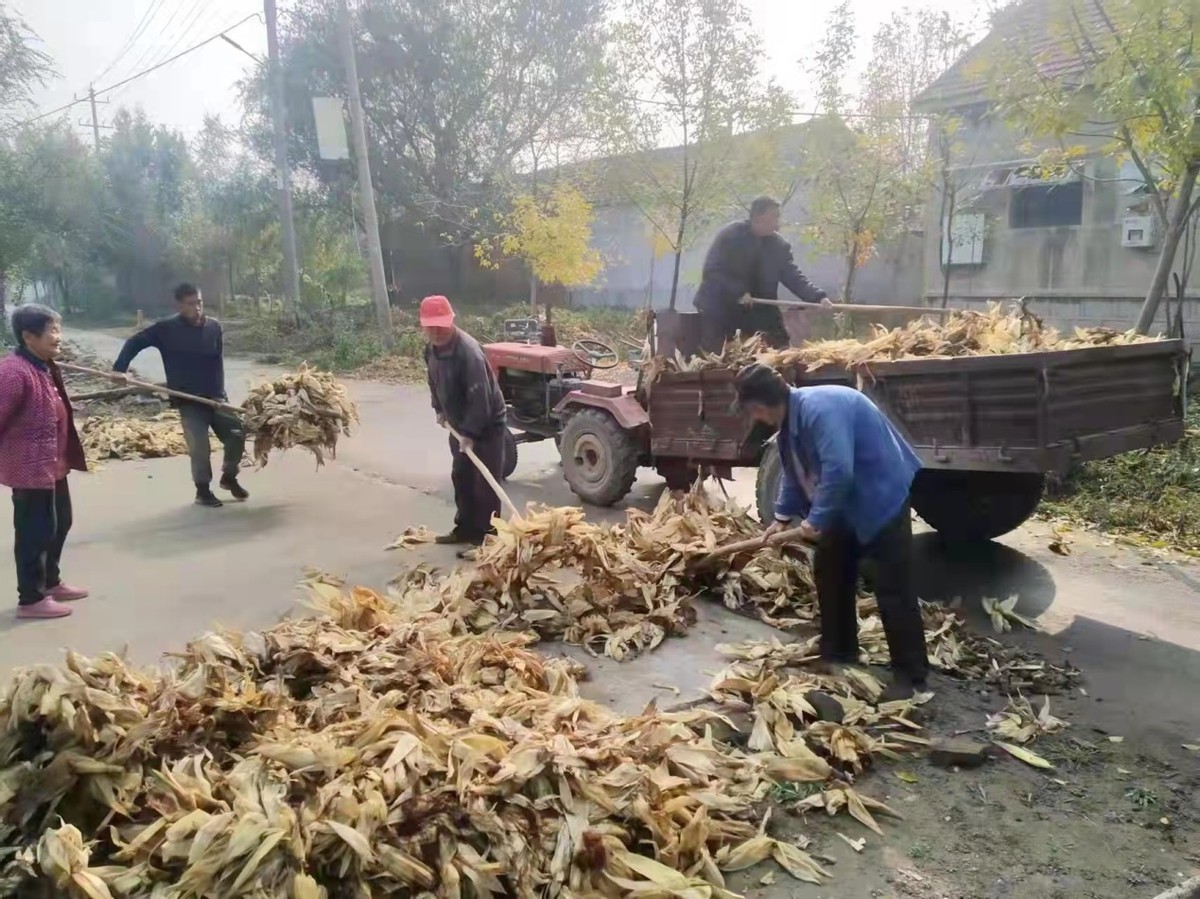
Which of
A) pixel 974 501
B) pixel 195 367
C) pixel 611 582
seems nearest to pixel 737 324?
pixel 974 501

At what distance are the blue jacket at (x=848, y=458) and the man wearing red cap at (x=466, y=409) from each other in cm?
300

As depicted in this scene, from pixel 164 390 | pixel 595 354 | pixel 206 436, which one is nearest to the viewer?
pixel 164 390

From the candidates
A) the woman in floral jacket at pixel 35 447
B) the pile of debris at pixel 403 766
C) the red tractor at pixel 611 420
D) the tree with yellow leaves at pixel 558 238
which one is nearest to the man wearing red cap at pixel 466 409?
the red tractor at pixel 611 420

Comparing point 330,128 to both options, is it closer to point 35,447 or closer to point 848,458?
point 35,447

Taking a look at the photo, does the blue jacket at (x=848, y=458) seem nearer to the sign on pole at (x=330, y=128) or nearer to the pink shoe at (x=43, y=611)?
the pink shoe at (x=43, y=611)

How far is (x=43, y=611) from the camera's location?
5.79 meters

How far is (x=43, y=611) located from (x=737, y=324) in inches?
216

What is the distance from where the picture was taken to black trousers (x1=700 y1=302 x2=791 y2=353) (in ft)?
26.2

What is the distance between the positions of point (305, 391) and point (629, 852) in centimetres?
674

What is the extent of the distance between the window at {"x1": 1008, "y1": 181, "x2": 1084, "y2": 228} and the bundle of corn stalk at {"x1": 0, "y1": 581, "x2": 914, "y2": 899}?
563 inches

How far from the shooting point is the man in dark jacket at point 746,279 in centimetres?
793

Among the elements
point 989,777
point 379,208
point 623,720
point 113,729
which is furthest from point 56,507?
point 379,208

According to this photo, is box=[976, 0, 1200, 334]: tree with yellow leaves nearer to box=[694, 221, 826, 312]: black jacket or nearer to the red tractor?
box=[694, 221, 826, 312]: black jacket

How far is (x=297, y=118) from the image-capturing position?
29.2 metres
